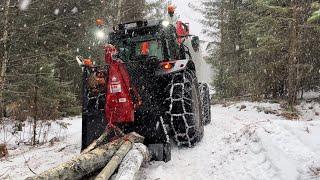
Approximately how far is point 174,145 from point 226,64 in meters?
17.0

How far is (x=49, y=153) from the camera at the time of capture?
8359 mm

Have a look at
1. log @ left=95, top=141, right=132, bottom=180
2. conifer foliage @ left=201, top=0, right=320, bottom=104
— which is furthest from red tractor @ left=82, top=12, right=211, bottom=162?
conifer foliage @ left=201, top=0, right=320, bottom=104

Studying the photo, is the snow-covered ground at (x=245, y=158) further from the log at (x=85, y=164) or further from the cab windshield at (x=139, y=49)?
Result: the cab windshield at (x=139, y=49)

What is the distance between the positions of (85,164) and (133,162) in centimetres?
69

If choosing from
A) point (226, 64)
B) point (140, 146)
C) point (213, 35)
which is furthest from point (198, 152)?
point (213, 35)

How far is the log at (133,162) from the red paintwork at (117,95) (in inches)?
27.4

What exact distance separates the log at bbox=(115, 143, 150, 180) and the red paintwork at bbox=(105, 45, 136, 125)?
0.70 meters

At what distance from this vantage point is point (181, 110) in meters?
7.26

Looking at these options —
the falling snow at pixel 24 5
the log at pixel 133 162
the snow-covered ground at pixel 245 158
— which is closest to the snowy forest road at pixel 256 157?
the snow-covered ground at pixel 245 158

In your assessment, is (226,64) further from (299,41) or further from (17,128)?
(17,128)

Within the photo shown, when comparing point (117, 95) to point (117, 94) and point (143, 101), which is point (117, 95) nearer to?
point (117, 94)

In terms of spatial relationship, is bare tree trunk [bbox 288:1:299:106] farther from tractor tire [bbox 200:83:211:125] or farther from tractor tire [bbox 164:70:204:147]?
tractor tire [bbox 164:70:204:147]

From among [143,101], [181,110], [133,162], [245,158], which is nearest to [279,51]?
[181,110]

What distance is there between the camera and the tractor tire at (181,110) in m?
7.26
